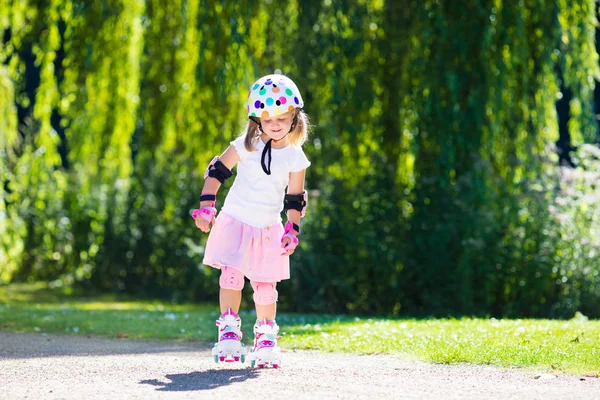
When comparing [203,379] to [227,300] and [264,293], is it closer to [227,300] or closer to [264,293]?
[227,300]

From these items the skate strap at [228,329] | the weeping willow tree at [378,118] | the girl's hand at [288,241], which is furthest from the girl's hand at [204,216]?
the weeping willow tree at [378,118]

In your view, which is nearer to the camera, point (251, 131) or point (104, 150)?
point (251, 131)

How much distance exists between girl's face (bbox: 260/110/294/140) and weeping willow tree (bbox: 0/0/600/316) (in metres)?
4.27

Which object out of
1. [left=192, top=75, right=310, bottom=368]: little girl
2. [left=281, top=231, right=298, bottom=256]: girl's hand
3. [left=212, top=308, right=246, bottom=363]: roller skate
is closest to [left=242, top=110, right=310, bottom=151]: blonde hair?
[left=192, top=75, right=310, bottom=368]: little girl

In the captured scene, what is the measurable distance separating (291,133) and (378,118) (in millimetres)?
4997

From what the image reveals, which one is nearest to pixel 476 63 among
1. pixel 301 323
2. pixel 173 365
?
pixel 301 323

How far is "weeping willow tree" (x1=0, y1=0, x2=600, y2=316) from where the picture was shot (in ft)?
30.7

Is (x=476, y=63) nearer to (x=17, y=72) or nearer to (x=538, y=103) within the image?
(x=538, y=103)

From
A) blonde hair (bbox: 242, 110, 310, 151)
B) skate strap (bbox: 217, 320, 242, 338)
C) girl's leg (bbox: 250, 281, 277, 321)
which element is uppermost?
blonde hair (bbox: 242, 110, 310, 151)

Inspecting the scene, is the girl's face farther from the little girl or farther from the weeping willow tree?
the weeping willow tree

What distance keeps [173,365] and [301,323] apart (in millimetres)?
2847

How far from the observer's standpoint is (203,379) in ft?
15.4

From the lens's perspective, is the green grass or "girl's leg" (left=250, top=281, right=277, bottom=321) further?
the green grass

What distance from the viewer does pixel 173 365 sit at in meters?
5.27
